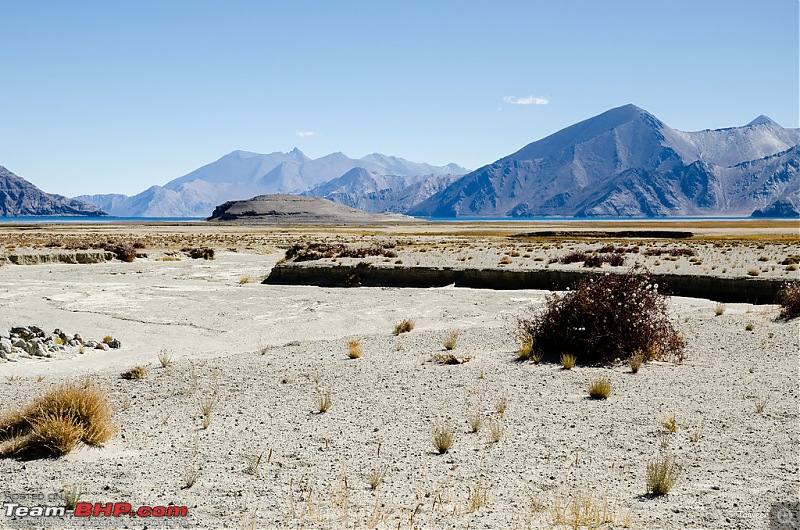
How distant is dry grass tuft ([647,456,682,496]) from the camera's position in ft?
22.2

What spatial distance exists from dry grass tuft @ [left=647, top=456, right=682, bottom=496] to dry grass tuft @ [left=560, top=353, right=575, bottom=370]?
574cm

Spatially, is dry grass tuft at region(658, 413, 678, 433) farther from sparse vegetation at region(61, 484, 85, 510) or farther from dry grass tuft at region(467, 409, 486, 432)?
sparse vegetation at region(61, 484, 85, 510)

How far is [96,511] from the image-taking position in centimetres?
638

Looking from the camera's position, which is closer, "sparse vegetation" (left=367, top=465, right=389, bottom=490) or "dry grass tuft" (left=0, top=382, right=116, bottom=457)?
"sparse vegetation" (left=367, top=465, right=389, bottom=490)

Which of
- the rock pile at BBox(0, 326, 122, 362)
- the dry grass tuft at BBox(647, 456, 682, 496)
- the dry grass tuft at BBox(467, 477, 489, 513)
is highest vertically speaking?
the dry grass tuft at BBox(647, 456, 682, 496)

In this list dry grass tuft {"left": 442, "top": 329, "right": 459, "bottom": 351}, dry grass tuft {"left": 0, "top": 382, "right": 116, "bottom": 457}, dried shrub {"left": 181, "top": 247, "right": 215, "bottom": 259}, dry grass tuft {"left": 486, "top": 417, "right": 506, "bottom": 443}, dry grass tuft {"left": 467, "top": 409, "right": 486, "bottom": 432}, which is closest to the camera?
dry grass tuft {"left": 0, "top": 382, "right": 116, "bottom": 457}

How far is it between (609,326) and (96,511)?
10.5 metres

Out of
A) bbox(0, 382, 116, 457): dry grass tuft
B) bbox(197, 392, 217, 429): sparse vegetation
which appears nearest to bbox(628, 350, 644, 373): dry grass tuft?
bbox(197, 392, 217, 429): sparse vegetation

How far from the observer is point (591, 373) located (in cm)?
1265

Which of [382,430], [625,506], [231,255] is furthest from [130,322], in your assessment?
[231,255]

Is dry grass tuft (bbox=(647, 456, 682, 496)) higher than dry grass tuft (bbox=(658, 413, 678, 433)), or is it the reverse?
dry grass tuft (bbox=(647, 456, 682, 496))

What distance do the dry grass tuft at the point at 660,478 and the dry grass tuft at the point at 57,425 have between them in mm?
6399

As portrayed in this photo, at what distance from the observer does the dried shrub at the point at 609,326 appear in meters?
13.9

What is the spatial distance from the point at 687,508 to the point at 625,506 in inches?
22.7
